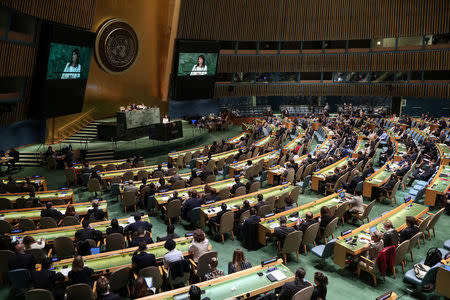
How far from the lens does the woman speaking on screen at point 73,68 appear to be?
1795 centimetres

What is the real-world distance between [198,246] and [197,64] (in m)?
21.5

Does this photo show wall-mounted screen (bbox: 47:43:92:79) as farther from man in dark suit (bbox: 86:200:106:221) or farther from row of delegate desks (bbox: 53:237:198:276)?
row of delegate desks (bbox: 53:237:198:276)

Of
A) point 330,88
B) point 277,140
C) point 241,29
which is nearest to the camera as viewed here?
point 277,140

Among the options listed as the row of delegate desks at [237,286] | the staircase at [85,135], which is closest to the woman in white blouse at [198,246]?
the row of delegate desks at [237,286]

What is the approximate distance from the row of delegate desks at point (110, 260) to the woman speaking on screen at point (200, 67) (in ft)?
68.0

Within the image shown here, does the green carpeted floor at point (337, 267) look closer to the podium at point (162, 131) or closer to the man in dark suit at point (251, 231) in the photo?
the man in dark suit at point (251, 231)

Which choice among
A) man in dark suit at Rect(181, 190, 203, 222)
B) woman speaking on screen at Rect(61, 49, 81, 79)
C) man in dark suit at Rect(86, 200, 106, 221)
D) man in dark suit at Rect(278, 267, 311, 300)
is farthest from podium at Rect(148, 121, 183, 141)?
man in dark suit at Rect(278, 267, 311, 300)

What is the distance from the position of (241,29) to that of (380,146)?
15.8 metres

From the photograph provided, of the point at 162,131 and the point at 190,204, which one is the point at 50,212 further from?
the point at 162,131

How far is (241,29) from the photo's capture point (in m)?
29.3

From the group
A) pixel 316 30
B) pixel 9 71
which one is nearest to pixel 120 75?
pixel 9 71

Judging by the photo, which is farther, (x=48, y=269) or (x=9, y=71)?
(x=9, y=71)

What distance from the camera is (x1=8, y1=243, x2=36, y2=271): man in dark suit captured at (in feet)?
20.6

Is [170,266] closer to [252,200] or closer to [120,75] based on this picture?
[252,200]
